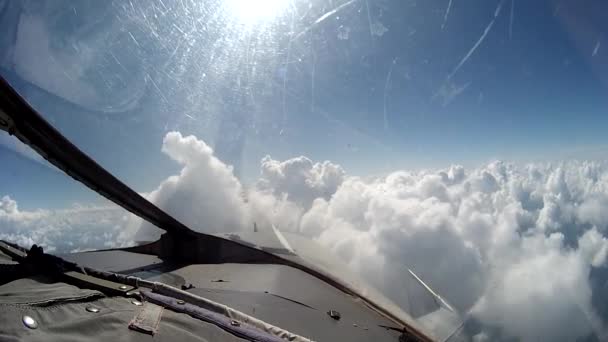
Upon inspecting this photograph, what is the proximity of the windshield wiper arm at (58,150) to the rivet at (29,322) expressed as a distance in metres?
1.60

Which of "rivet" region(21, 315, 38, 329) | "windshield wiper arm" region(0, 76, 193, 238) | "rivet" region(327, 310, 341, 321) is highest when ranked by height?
"windshield wiper arm" region(0, 76, 193, 238)

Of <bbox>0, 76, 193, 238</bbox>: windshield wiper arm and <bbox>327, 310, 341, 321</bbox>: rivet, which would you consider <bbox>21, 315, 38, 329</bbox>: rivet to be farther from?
<bbox>327, 310, 341, 321</bbox>: rivet

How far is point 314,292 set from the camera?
119 inches

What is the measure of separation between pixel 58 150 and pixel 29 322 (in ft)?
5.76

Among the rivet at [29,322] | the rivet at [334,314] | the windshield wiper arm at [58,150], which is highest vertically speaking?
the windshield wiper arm at [58,150]

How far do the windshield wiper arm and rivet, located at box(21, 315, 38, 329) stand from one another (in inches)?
63.1

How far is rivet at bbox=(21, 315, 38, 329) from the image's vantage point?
1072 millimetres

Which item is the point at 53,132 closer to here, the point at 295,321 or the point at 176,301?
the point at 176,301

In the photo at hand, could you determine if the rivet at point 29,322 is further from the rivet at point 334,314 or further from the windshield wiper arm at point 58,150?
the rivet at point 334,314

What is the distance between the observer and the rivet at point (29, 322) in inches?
42.2

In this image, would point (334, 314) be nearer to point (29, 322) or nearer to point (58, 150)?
point (29, 322)

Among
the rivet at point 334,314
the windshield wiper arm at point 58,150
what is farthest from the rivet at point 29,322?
the rivet at point 334,314

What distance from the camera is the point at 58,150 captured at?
2.36m

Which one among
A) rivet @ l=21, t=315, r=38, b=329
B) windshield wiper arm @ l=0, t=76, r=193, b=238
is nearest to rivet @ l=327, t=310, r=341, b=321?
rivet @ l=21, t=315, r=38, b=329
